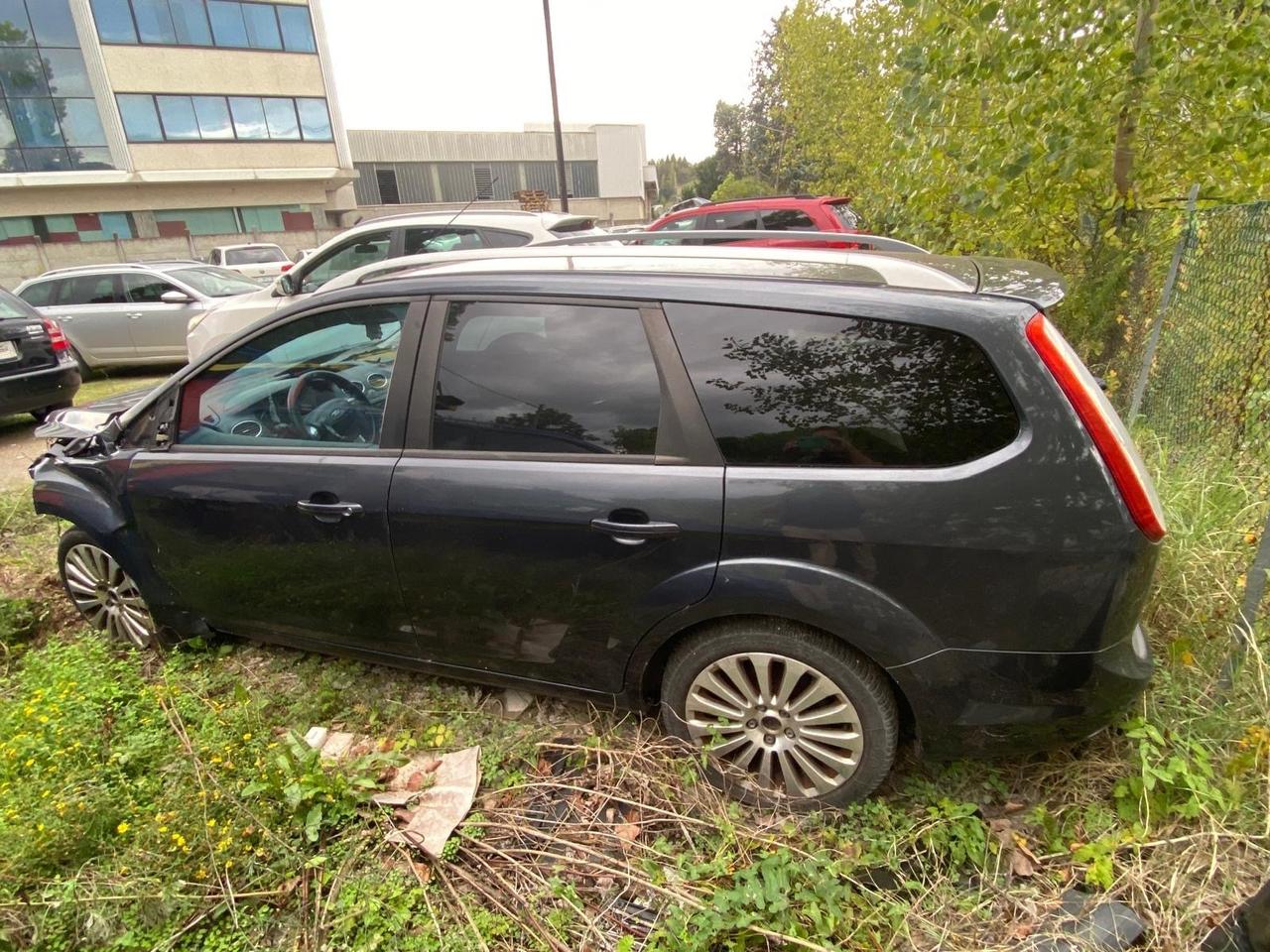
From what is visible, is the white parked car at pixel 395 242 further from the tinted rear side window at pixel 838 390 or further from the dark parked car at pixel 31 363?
the tinted rear side window at pixel 838 390

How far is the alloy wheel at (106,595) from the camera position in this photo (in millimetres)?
3150

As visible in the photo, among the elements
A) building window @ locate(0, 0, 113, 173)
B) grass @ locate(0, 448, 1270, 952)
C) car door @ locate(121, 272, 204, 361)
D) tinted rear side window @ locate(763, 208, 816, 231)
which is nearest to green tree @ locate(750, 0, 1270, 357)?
grass @ locate(0, 448, 1270, 952)

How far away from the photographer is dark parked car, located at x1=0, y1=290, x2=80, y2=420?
629cm

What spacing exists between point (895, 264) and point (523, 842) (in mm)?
2199

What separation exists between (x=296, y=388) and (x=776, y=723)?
222 centimetres

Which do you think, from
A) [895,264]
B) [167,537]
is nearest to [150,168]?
[167,537]

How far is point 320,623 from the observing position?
8.77 ft

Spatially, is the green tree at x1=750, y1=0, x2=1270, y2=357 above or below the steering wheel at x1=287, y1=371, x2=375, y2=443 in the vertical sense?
above

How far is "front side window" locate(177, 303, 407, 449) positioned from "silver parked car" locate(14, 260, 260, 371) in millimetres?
7359

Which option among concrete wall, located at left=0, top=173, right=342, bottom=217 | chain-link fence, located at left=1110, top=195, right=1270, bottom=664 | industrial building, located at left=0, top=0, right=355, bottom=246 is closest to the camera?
chain-link fence, located at left=1110, top=195, right=1270, bottom=664

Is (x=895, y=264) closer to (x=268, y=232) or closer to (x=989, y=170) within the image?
(x=989, y=170)

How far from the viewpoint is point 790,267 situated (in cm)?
221

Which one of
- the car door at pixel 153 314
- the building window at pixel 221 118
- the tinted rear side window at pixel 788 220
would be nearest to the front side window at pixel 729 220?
the tinted rear side window at pixel 788 220

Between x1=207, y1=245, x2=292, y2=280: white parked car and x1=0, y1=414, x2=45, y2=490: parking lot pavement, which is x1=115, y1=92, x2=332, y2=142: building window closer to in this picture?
x1=207, y1=245, x2=292, y2=280: white parked car
